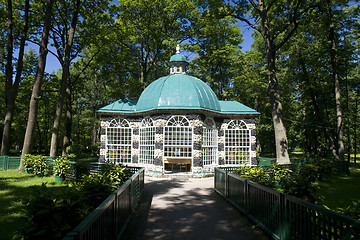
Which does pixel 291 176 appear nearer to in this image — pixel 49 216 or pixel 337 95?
pixel 337 95

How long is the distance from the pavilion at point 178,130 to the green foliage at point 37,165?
4.99 meters

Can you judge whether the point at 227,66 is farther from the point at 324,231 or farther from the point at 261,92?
the point at 324,231

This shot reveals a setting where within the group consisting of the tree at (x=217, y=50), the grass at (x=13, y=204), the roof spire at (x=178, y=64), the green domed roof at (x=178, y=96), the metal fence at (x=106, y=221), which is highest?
the tree at (x=217, y=50)

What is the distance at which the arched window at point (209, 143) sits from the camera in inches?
695

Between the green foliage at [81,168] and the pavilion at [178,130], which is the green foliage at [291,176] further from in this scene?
the green foliage at [81,168]

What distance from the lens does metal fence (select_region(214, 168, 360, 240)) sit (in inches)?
135

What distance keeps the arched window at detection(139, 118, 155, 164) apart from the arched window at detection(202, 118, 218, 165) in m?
3.92

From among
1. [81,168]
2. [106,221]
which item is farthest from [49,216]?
[81,168]

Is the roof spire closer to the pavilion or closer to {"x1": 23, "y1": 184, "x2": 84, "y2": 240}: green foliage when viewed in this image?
the pavilion

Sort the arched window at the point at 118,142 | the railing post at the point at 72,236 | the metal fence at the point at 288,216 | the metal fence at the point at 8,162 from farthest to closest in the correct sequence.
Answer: the arched window at the point at 118,142
the metal fence at the point at 8,162
the metal fence at the point at 288,216
the railing post at the point at 72,236

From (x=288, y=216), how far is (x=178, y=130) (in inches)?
533

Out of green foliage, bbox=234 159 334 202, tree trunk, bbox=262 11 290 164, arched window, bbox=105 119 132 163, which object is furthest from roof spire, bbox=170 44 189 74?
green foliage, bbox=234 159 334 202

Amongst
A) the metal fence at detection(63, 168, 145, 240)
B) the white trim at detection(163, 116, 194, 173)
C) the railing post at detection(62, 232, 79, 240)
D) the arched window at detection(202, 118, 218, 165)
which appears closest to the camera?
the railing post at detection(62, 232, 79, 240)

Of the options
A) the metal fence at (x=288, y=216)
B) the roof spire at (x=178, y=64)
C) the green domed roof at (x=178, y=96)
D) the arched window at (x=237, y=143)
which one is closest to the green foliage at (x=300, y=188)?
the metal fence at (x=288, y=216)
